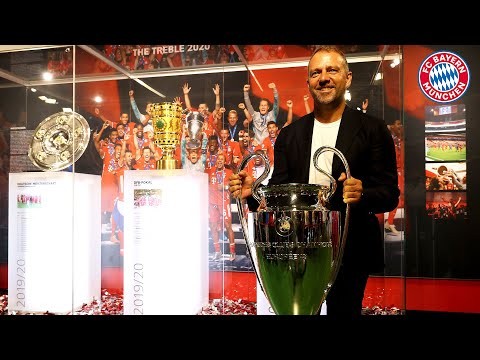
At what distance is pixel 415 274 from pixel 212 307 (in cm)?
151

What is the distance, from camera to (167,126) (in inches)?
104

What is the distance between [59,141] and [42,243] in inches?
25.1

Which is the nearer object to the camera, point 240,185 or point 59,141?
point 240,185

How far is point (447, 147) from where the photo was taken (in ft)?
11.2

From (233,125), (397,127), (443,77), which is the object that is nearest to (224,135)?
(233,125)

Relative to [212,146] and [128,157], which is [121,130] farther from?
[212,146]

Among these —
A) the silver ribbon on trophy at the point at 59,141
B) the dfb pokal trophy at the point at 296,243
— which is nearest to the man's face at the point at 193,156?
the silver ribbon on trophy at the point at 59,141

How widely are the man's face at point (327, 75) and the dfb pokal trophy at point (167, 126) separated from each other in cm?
95

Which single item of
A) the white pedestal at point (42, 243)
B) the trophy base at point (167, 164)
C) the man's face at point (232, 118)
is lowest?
the white pedestal at point (42, 243)

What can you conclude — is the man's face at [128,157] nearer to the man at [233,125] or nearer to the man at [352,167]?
the man at [233,125]

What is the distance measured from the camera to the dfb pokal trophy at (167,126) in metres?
2.64

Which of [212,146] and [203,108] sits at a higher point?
[203,108]

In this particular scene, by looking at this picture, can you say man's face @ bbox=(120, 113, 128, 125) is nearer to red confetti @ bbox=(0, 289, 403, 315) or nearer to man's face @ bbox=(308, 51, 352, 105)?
red confetti @ bbox=(0, 289, 403, 315)
